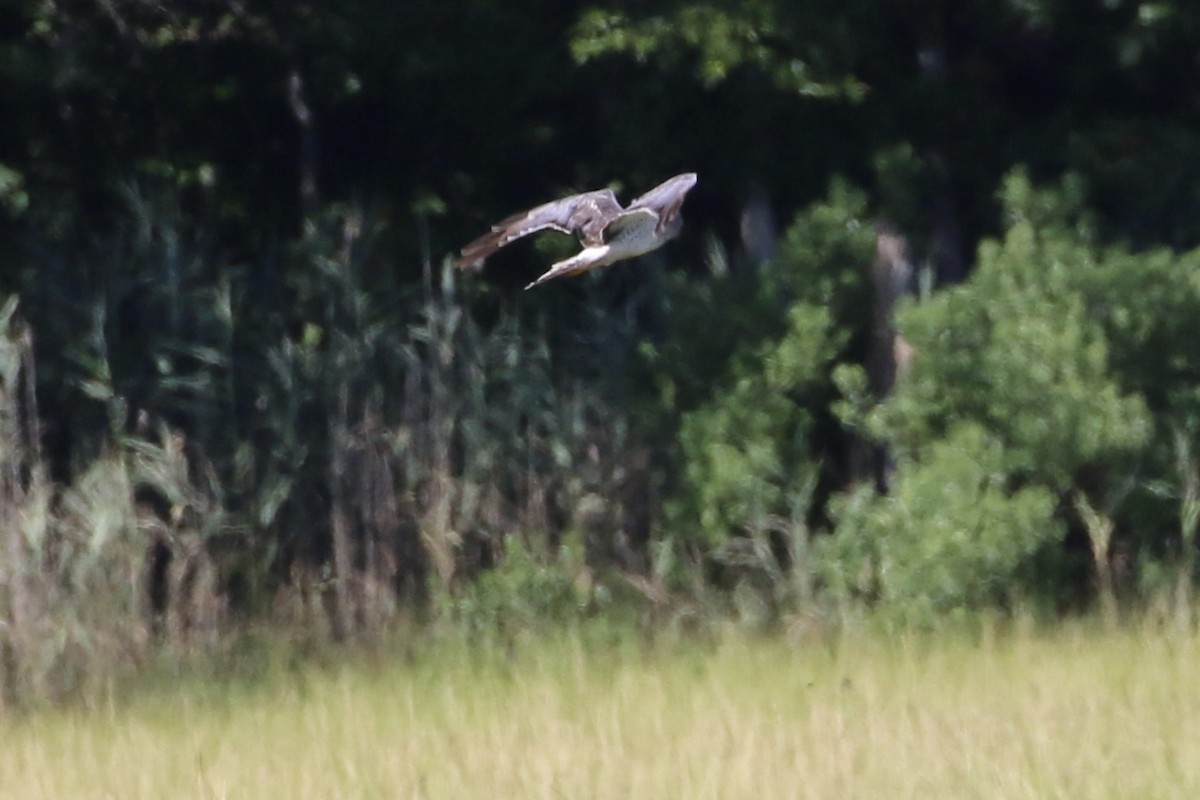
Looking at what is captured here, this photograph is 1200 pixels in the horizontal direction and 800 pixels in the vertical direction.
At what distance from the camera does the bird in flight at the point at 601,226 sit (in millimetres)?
5926

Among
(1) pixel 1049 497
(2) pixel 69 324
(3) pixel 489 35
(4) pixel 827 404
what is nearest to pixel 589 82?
(3) pixel 489 35

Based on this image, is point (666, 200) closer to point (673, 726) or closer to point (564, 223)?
point (564, 223)

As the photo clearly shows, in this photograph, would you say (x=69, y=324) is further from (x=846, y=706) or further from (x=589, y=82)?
(x=846, y=706)

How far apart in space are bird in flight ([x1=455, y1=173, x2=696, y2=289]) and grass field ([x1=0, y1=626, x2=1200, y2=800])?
1.40m

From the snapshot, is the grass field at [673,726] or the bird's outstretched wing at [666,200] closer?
the grass field at [673,726]

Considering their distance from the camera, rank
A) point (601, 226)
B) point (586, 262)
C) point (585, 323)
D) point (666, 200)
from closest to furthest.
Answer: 1. point (586, 262)
2. point (601, 226)
3. point (666, 200)
4. point (585, 323)

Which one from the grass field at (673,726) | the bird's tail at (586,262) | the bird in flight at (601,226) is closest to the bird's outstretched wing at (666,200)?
the bird in flight at (601,226)

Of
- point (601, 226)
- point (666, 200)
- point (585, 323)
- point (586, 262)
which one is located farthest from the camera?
point (585, 323)

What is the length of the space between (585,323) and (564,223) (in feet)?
13.8

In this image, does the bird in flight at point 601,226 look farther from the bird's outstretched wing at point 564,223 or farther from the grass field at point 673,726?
the grass field at point 673,726

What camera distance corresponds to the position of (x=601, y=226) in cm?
598

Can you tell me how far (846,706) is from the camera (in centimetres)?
640

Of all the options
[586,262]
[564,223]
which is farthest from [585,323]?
[586,262]

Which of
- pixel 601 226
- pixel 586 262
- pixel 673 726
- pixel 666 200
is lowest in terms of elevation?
pixel 673 726
